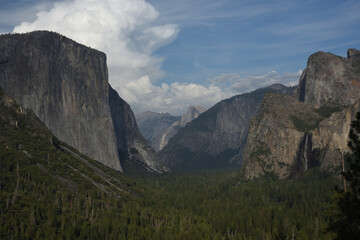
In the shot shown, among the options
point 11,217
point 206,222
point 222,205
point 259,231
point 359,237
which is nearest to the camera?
point 359,237

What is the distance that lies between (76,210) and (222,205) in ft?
238

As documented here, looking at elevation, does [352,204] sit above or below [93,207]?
above

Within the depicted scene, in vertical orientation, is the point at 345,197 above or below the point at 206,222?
above

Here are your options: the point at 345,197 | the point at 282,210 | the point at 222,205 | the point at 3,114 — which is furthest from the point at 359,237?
the point at 3,114

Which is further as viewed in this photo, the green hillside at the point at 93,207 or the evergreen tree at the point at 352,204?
the green hillside at the point at 93,207

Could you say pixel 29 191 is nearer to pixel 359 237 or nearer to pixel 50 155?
pixel 50 155

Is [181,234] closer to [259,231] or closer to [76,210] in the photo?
[259,231]

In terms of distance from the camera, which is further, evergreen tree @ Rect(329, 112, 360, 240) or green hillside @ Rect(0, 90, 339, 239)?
green hillside @ Rect(0, 90, 339, 239)

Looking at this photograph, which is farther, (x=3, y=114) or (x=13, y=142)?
(x=3, y=114)

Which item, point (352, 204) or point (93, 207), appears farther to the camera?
point (93, 207)

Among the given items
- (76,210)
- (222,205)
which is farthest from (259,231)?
(76,210)

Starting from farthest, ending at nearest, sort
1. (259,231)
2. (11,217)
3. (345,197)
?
(259,231)
(11,217)
(345,197)

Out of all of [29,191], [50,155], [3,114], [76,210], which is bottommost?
[76,210]

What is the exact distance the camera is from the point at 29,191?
141875 millimetres
